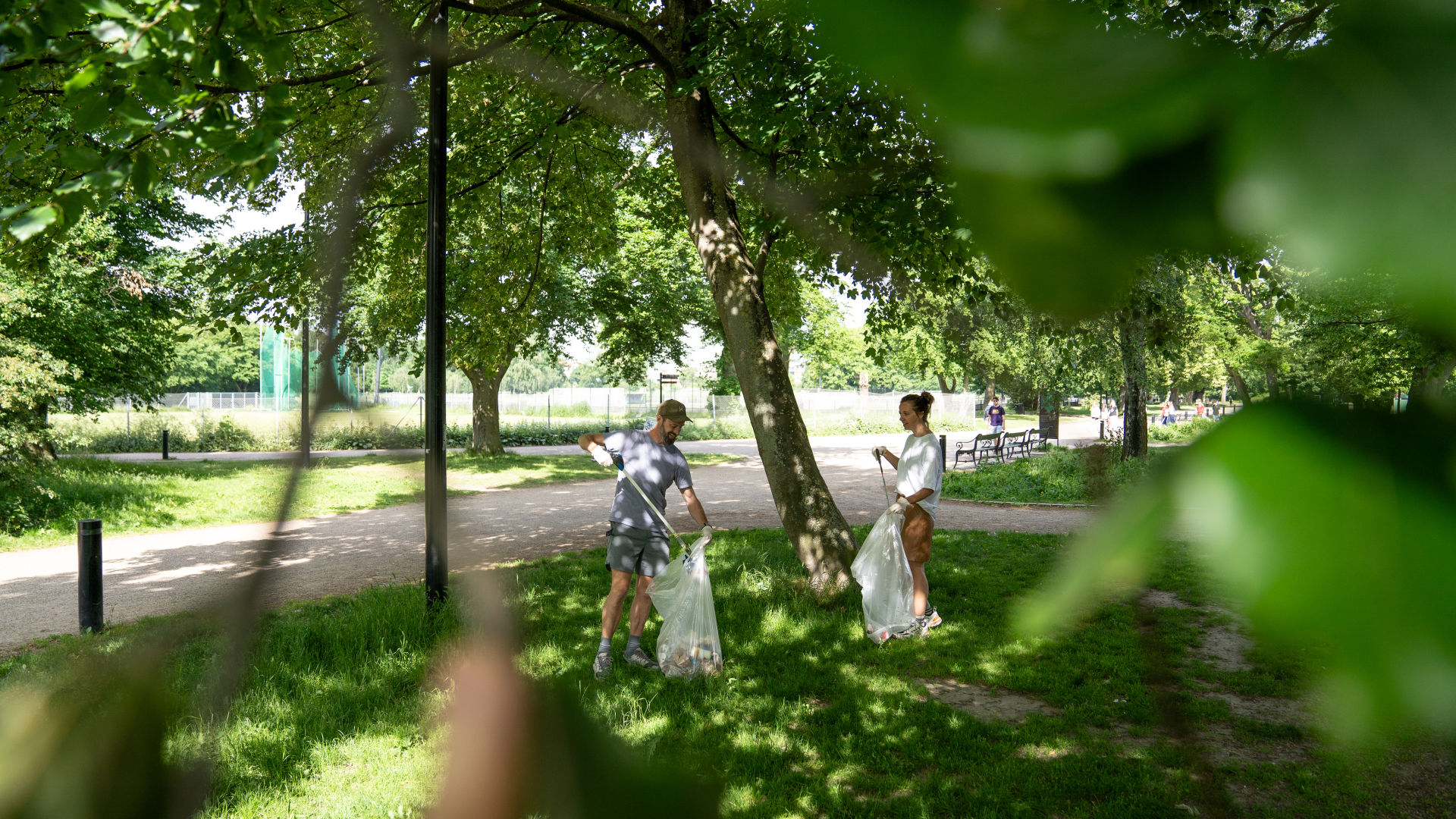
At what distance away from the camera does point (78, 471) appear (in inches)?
604

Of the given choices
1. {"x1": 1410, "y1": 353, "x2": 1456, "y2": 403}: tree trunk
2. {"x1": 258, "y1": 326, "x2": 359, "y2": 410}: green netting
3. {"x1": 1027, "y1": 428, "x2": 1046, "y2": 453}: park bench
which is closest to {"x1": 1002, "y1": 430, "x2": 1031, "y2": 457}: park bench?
{"x1": 1027, "y1": 428, "x2": 1046, "y2": 453}: park bench

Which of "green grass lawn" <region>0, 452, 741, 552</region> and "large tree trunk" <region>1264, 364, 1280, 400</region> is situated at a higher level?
"large tree trunk" <region>1264, 364, 1280, 400</region>

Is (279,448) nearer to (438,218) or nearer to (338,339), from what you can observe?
(338,339)

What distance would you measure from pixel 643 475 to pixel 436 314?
6.79 ft

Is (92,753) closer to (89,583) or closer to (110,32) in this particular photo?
(110,32)

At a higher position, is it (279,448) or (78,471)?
(279,448)

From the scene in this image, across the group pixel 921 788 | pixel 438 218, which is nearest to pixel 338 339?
pixel 921 788

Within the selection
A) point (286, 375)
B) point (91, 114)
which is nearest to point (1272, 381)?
point (286, 375)

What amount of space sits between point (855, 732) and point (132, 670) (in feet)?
15.8

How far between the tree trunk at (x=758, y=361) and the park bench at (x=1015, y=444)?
13264 mm

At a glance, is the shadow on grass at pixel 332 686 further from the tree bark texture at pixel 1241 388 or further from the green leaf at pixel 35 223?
the tree bark texture at pixel 1241 388

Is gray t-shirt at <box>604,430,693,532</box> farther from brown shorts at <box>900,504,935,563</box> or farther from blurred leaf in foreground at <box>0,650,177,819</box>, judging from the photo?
blurred leaf in foreground at <box>0,650,177,819</box>

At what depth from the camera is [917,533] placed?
7086 mm

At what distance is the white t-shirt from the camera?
7.01 m
